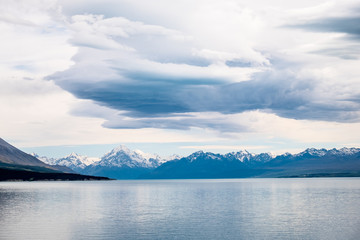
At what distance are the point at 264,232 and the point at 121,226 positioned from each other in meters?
26.5

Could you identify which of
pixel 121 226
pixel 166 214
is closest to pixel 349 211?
pixel 166 214

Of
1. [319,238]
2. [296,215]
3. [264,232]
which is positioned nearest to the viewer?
[319,238]

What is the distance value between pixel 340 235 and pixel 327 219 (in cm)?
2072

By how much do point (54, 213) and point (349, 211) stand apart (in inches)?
2831

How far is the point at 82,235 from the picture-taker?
231ft

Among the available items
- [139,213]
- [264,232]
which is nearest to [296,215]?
[264,232]

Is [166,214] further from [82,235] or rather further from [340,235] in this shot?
[340,235]

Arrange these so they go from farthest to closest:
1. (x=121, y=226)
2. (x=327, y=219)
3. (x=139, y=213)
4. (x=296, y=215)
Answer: (x=139, y=213), (x=296, y=215), (x=327, y=219), (x=121, y=226)

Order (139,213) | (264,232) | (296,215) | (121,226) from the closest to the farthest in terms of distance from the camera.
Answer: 1. (264,232)
2. (121,226)
3. (296,215)
4. (139,213)

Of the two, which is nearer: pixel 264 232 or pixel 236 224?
pixel 264 232

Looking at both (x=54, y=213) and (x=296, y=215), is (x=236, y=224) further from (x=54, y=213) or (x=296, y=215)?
(x=54, y=213)

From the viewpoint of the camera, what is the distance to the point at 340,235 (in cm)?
6912

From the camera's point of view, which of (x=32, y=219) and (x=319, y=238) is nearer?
(x=319, y=238)

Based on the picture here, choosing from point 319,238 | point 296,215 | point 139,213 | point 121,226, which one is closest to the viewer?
point 319,238
